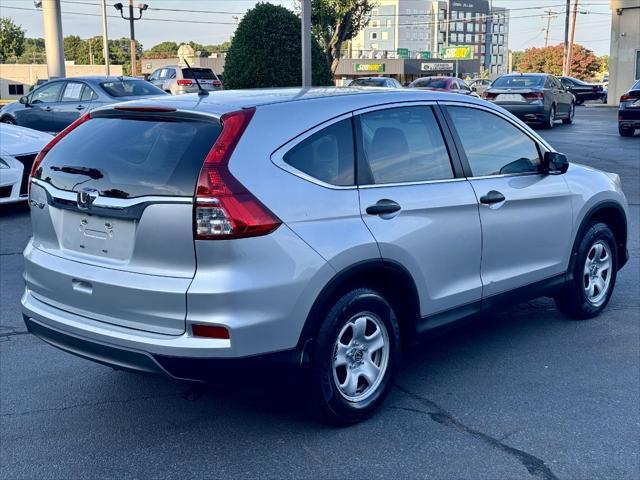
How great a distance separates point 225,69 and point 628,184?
7.27 metres

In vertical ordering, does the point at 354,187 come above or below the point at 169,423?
above

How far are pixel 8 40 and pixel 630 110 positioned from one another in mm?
72122

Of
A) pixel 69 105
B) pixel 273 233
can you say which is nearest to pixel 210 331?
pixel 273 233

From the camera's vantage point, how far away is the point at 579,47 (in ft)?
308

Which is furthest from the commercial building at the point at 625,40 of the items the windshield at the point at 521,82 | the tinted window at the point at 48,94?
the tinted window at the point at 48,94

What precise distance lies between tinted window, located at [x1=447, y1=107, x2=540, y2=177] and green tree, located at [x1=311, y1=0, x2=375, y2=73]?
2525 cm

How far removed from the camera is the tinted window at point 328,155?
3.84 metres

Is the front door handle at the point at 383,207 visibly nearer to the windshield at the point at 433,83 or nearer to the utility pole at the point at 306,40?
the utility pole at the point at 306,40

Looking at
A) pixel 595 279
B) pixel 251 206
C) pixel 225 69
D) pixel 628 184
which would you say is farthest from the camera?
pixel 225 69

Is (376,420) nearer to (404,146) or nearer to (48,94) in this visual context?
(404,146)

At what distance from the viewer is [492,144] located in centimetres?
502

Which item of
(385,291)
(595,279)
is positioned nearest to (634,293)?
(595,279)

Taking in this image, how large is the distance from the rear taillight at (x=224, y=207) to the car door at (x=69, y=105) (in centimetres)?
1353

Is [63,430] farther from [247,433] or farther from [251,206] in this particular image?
[251,206]
